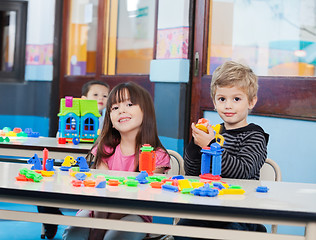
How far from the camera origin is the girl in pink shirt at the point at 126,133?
2.15 meters

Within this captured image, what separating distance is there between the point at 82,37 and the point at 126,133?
116 inches

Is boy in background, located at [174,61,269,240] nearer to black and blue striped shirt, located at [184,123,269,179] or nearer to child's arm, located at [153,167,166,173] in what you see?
black and blue striped shirt, located at [184,123,269,179]

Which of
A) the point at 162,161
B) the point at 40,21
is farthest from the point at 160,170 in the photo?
the point at 40,21

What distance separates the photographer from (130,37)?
4398 mm

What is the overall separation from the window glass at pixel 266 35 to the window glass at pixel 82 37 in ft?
5.32

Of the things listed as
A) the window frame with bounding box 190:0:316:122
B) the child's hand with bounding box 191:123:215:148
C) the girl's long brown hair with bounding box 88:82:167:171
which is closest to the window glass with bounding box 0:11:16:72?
the window frame with bounding box 190:0:316:122

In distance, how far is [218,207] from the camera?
1.33 metres

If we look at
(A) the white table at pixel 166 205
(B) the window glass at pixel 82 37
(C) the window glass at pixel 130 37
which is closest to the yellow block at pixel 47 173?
(A) the white table at pixel 166 205

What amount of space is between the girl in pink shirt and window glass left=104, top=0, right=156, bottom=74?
1.94 m

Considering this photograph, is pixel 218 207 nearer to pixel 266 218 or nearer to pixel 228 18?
pixel 266 218

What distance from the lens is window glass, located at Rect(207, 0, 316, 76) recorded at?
2727 millimetres

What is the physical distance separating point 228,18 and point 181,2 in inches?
17.2

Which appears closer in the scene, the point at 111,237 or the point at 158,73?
the point at 111,237

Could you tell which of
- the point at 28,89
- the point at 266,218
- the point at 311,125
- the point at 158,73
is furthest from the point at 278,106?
the point at 28,89
